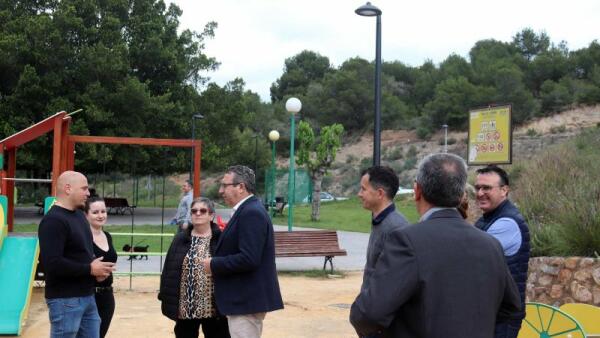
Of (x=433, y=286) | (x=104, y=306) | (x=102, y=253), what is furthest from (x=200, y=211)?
(x=433, y=286)

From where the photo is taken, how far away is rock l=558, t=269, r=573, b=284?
6.81m

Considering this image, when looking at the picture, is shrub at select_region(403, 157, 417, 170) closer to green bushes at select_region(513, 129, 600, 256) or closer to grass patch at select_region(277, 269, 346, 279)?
green bushes at select_region(513, 129, 600, 256)

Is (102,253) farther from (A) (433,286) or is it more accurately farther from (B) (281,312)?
(B) (281,312)

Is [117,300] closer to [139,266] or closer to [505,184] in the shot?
[139,266]

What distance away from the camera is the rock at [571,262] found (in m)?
6.76

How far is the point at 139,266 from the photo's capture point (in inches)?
480

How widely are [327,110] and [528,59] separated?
2065 cm

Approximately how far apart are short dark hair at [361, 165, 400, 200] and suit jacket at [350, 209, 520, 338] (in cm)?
137

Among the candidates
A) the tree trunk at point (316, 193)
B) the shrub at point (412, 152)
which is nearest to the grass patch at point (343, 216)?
the tree trunk at point (316, 193)

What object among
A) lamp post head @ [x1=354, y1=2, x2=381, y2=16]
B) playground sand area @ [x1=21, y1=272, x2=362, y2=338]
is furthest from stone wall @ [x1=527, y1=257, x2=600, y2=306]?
lamp post head @ [x1=354, y1=2, x2=381, y2=16]

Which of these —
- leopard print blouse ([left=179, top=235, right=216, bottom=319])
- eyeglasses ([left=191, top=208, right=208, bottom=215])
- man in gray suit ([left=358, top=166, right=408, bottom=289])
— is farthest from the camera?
eyeglasses ([left=191, top=208, right=208, bottom=215])

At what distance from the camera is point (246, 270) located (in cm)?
398

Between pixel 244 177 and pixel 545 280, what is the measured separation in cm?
434

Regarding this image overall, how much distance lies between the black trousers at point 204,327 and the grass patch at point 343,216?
50.2ft
